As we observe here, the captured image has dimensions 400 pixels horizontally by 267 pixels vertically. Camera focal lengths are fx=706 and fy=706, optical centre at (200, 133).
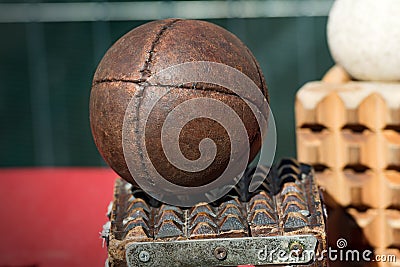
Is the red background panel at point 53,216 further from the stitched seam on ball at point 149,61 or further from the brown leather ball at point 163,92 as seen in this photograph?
the stitched seam on ball at point 149,61

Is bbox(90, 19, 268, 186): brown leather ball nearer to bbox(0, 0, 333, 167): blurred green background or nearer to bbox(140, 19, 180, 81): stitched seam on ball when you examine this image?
bbox(140, 19, 180, 81): stitched seam on ball

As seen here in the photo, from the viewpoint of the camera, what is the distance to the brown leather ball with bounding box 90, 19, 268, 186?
98.0 inches

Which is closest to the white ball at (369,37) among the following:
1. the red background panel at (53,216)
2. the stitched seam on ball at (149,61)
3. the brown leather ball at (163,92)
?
the brown leather ball at (163,92)

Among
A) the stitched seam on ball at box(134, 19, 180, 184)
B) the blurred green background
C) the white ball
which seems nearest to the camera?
the stitched seam on ball at box(134, 19, 180, 184)

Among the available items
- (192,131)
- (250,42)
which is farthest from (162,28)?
(250,42)

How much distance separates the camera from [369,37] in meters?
3.17

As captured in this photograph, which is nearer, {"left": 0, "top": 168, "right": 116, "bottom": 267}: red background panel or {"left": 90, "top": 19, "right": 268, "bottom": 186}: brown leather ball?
{"left": 90, "top": 19, "right": 268, "bottom": 186}: brown leather ball

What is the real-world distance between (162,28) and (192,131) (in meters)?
0.42

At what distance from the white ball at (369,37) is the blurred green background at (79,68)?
477 cm

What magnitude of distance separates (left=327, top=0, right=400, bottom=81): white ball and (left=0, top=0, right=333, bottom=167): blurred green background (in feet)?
15.7

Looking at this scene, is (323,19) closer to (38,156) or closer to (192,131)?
(38,156)

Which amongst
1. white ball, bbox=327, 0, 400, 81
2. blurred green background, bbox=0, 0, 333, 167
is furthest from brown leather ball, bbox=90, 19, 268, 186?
blurred green background, bbox=0, 0, 333, 167

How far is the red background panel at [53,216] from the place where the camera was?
344 centimetres

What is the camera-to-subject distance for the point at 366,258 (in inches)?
→ 127
